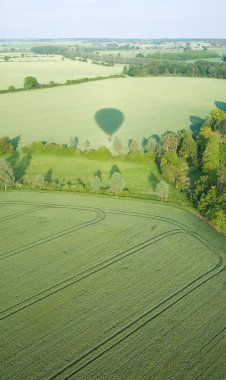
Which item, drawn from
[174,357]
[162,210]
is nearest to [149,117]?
[162,210]

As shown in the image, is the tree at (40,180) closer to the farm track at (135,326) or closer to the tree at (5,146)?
the tree at (5,146)

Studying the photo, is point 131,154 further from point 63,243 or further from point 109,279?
point 109,279

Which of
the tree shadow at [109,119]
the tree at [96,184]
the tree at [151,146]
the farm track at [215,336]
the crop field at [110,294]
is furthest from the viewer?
the tree shadow at [109,119]

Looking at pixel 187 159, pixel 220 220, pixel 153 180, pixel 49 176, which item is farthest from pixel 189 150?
pixel 220 220

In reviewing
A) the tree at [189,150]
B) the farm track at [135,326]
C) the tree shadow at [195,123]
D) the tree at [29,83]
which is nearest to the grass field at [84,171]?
the tree at [189,150]

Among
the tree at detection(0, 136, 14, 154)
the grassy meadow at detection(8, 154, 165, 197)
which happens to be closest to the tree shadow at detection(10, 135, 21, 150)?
the tree at detection(0, 136, 14, 154)

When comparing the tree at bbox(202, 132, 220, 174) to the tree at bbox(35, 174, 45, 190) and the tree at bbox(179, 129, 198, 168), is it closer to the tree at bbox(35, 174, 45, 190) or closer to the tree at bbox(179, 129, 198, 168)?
→ the tree at bbox(179, 129, 198, 168)
